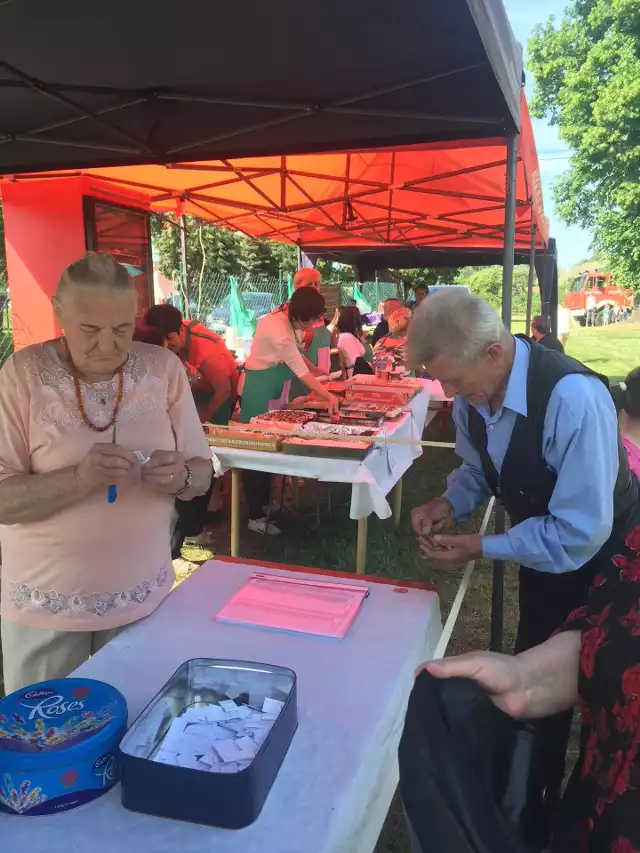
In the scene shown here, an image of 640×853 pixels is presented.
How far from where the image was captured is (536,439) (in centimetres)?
162

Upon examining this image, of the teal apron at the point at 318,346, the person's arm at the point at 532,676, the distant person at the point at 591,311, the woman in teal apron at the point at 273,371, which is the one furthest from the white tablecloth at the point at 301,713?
the distant person at the point at 591,311

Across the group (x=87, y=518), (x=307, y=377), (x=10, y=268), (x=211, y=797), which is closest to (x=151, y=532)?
(x=87, y=518)

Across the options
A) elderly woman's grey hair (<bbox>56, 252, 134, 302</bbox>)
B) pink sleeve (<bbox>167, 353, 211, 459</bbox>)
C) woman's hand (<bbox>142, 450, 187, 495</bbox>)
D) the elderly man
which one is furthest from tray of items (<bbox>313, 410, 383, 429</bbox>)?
elderly woman's grey hair (<bbox>56, 252, 134, 302</bbox>)

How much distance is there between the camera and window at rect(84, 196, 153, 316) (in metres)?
5.83

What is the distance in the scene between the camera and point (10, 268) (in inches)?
237

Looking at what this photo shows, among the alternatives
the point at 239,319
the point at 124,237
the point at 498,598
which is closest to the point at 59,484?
the point at 498,598

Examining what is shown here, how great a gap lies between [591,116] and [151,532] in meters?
21.9

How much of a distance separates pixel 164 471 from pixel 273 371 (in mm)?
2900

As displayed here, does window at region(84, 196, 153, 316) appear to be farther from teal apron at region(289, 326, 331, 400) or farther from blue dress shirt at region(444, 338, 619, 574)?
blue dress shirt at region(444, 338, 619, 574)

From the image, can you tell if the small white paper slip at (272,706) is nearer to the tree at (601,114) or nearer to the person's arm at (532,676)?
the person's arm at (532,676)

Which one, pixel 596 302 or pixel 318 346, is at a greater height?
pixel 596 302

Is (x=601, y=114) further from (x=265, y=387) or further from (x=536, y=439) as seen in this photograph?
(x=536, y=439)

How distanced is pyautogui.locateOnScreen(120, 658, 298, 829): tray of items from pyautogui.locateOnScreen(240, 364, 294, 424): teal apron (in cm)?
328

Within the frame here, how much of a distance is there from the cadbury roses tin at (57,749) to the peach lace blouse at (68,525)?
0.44 metres
